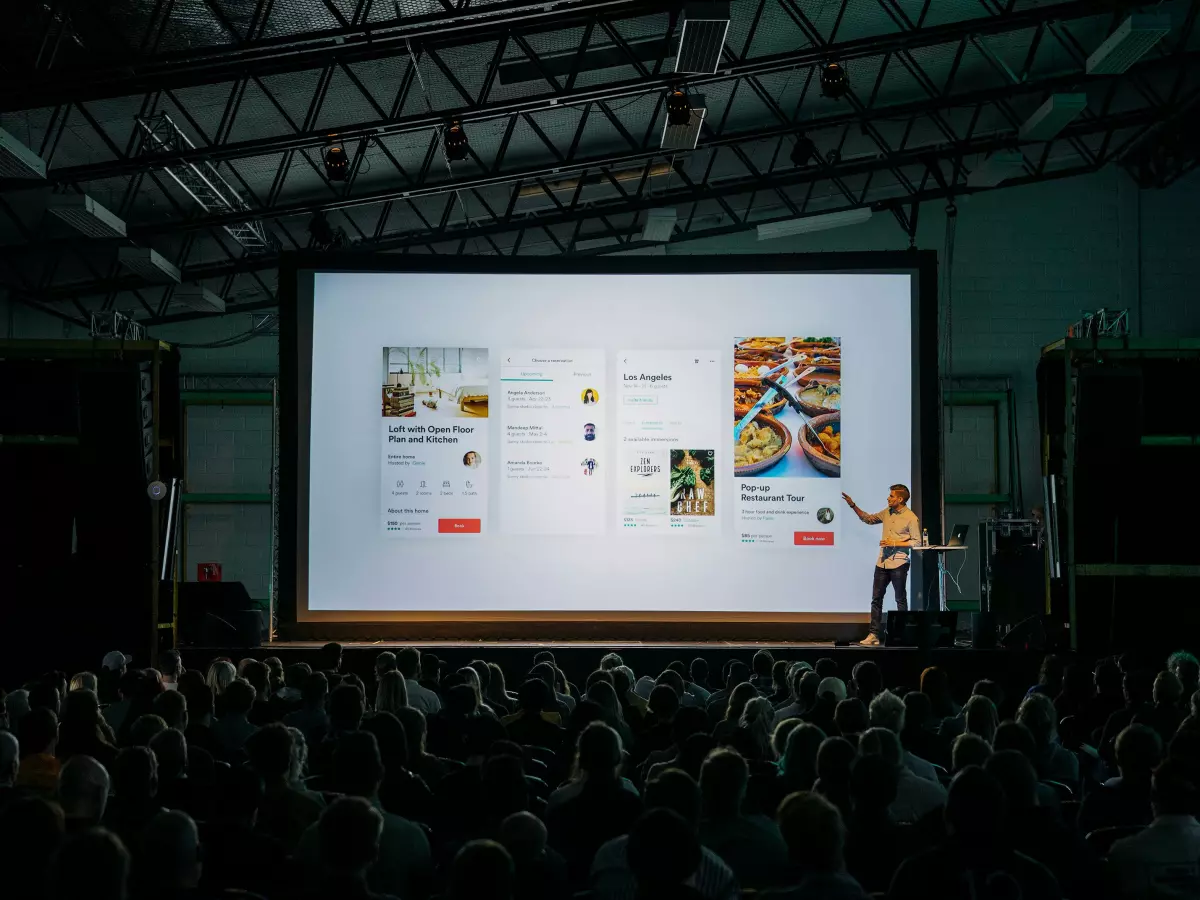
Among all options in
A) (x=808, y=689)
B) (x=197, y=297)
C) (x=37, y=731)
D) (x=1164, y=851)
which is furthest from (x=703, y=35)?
(x=197, y=297)

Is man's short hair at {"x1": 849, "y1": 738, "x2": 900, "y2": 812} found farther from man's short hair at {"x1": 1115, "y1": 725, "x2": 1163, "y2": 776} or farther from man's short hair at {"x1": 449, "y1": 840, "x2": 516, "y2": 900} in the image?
man's short hair at {"x1": 449, "y1": 840, "x2": 516, "y2": 900}

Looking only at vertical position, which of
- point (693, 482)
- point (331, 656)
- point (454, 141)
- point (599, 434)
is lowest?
point (331, 656)

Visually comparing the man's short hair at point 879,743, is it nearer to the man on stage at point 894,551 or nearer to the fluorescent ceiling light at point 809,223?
the man on stage at point 894,551

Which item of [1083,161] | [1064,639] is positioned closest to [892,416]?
[1064,639]

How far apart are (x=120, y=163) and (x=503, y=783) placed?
33.1 ft

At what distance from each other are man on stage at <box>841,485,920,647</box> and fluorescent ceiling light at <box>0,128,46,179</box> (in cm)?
792

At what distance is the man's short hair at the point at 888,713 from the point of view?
5.36 m

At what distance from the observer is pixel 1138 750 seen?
4180 millimetres

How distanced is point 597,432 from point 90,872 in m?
8.61

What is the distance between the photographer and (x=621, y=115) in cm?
1399

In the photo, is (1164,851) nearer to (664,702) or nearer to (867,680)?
(664,702)

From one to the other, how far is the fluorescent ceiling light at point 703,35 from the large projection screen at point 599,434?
68.1 inches

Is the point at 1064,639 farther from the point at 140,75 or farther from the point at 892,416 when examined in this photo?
the point at 140,75

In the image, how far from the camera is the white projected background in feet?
35.4
